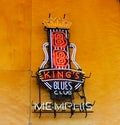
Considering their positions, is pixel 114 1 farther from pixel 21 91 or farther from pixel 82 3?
pixel 21 91

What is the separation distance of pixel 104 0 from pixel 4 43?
1535 millimetres

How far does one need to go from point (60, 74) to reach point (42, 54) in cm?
37

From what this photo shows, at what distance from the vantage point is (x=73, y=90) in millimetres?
4816

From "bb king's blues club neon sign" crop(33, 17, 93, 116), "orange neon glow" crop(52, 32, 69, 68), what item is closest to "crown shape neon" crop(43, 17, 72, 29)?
"bb king's blues club neon sign" crop(33, 17, 93, 116)

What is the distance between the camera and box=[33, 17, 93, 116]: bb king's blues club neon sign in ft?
15.6

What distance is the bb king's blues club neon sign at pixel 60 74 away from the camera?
4754mm

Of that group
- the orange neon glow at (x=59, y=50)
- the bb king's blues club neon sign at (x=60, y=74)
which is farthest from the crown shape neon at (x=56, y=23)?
the orange neon glow at (x=59, y=50)

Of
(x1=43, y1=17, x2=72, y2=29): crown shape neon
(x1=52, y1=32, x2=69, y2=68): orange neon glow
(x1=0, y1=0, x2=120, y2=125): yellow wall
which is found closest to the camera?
(x1=0, y1=0, x2=120, y2=125): yellow wall

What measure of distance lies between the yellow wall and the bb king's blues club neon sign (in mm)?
84

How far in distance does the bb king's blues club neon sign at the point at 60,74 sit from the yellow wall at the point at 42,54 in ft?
0.28

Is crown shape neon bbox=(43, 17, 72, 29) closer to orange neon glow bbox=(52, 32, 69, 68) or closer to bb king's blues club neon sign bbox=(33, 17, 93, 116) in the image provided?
bb king's blues club neon sign bbox=(33, 17, 93, 116)

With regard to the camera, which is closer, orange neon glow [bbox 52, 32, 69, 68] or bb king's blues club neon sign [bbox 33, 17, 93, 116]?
bb king's blues club neon sign [bbox 33, 17, 93, 116]

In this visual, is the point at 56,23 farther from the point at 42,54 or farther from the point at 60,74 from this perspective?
the point at 60,74

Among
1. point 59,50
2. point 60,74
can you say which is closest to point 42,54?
point 59,50
